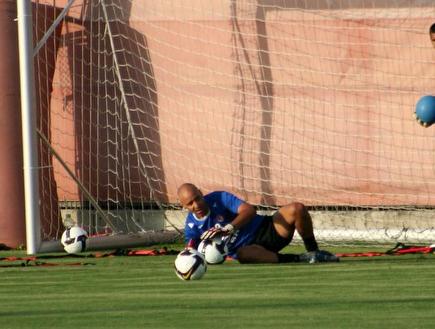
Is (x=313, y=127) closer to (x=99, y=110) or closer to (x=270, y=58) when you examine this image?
(x=270, y=58)

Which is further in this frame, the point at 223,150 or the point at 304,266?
the point at 223,150

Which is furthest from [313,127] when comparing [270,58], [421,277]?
[421,277]

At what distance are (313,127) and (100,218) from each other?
3000 mm

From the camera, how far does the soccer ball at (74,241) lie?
14.3 metres

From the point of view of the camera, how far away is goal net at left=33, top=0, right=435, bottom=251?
15359 millimetres

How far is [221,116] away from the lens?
16.3m

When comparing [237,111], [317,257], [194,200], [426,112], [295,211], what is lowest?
[317,257]

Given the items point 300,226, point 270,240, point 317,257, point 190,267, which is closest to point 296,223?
point 300,226

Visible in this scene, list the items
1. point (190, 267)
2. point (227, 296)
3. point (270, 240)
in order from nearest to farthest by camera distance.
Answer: point (227, 296) → point (190, 267) → point (270, 240)

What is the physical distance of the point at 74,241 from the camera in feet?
46.9

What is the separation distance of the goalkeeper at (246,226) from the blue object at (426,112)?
137cm

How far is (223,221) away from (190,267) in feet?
6.61

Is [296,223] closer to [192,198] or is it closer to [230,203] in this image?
[230,203]

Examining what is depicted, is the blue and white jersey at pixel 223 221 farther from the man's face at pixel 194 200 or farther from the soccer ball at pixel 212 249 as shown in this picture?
the soccer ball at pixel 212 249
